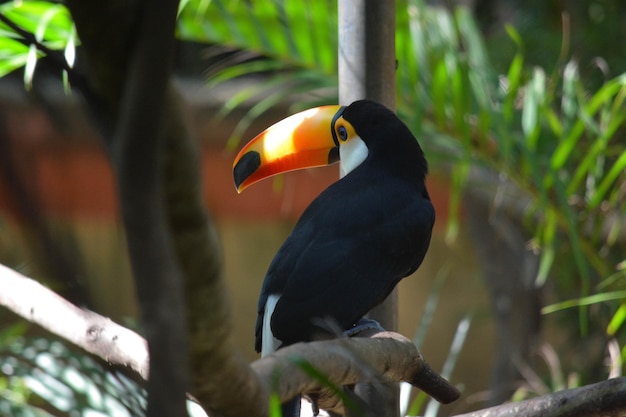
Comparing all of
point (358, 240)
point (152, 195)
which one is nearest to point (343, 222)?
point (358, 240)

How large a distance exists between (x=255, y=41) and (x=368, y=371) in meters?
1.22

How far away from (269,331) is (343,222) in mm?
193

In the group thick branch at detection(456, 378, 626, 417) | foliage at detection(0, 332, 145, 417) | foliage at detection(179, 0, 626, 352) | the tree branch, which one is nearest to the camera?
the tree branch

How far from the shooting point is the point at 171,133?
325 mm

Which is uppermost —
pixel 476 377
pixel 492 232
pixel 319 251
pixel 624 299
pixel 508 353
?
pixel 319 251

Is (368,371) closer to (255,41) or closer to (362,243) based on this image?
(362,243)

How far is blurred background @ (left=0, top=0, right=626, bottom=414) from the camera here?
0.36 meters

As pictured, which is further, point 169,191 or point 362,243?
point 362,243

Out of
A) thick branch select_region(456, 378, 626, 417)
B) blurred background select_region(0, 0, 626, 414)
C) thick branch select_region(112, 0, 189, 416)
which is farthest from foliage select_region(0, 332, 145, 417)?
thick branch select_region(112, 0, 189, 416)

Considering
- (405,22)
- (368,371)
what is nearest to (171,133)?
(368,371)

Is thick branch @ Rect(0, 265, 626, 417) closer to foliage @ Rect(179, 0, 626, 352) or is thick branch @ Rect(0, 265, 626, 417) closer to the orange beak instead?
the orange beak

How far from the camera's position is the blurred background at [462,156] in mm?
365

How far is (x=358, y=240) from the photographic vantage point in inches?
48.4

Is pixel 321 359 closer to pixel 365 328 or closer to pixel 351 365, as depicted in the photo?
pixel 351 365
